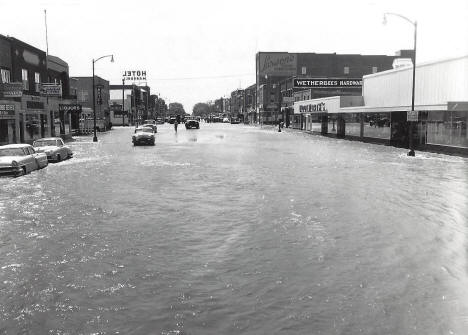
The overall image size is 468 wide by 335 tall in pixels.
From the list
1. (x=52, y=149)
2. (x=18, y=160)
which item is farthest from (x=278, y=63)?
(x=18, y=160)

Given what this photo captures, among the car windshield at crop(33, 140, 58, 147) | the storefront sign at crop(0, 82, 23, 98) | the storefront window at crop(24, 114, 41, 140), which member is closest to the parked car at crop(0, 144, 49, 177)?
the car windshield at crop(33, 140, 58, 147)

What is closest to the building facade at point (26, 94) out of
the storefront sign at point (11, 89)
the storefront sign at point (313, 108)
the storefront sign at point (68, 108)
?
the storefront sign at point (11, 89)

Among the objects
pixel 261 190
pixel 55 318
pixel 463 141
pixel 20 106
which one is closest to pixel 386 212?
pixel 261 190

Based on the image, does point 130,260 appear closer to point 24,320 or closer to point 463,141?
point 24,320

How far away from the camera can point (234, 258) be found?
8.60m

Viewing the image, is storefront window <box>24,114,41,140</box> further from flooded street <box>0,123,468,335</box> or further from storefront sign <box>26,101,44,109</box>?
flooded street <box>0,123,468,335</box>

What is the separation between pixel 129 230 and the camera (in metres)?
10.8

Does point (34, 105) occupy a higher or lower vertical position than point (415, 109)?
higher

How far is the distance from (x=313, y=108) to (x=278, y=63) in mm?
61643

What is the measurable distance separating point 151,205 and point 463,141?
2280cm

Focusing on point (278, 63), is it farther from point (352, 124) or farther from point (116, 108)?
point (352, 124)

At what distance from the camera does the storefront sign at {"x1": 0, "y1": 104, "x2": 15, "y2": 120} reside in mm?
33000

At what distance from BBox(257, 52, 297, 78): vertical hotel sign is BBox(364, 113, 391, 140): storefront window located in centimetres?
7926

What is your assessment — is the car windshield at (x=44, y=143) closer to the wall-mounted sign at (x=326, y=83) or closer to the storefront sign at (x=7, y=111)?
the storefront sign at (x=7, y=111)
